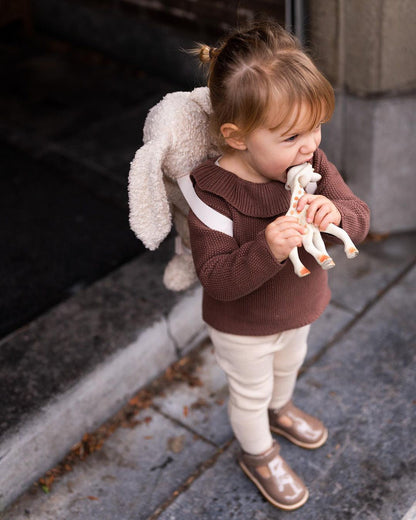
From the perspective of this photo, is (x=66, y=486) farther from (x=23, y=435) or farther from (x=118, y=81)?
(x=118, y=81)

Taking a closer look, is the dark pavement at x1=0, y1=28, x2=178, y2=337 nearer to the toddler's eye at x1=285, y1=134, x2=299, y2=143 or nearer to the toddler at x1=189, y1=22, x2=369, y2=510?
the toddler at x1=189, y1=22, x2=369, y2=510

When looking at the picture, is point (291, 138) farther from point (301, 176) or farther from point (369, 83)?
point (369, 83)

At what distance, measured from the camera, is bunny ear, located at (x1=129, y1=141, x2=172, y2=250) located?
1.73 m

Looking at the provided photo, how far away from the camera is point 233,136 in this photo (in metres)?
1.65

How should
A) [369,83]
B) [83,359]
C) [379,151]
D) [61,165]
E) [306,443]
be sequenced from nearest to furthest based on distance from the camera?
1. [306,443]
2. [83,359]
3. [369,83]
4. [379,151]
5. [61,165]

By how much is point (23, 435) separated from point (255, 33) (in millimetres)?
1587

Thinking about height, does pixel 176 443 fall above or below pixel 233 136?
below

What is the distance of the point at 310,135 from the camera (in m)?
1.63

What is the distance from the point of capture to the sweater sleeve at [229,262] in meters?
1.60

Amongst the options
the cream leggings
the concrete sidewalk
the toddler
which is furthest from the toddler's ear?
the concrete sidewalk

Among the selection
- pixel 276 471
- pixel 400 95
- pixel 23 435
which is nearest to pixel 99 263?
pixel 23 435

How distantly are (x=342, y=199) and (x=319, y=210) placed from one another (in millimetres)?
187

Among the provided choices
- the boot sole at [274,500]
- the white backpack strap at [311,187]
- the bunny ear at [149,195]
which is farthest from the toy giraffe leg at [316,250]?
the boot sole at [274,500]

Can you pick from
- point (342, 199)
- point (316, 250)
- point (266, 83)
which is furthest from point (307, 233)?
point (266, 83)
